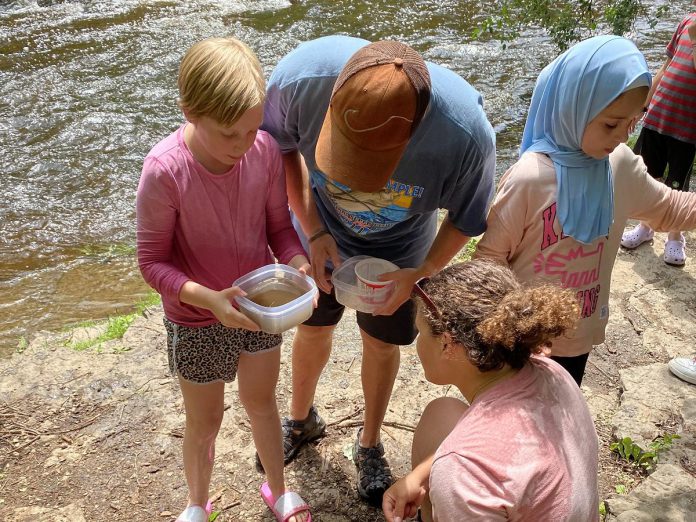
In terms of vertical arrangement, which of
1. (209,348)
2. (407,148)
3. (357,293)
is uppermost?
(407,148)

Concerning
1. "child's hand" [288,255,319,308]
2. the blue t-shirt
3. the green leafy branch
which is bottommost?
the green leafy branch

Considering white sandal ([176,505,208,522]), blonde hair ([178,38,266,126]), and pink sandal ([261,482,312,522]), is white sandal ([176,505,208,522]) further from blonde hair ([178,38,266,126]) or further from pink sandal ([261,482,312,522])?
blonde hair ([178,38,266,126])

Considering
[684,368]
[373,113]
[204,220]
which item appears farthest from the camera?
[684,368]

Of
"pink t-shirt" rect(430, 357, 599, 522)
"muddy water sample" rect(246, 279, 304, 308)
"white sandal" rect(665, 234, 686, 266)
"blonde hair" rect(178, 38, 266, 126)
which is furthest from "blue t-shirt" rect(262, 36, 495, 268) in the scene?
"white sandal" rect(665, 234, 686, 266)

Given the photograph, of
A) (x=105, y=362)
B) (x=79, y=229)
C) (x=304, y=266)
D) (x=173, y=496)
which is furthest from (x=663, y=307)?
(x=79, y=229)

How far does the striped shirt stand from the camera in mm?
3703

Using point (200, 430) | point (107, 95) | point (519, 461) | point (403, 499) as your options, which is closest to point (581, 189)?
point (519, 461)

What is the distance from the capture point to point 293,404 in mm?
2615

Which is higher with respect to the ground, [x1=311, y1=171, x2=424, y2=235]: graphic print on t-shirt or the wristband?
[x1=311, y1=171, x2=424, y2=235]: graphic print on t-shirt

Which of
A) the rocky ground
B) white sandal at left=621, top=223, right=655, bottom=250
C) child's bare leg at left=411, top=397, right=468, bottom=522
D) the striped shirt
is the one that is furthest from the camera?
white sandal at left=621, top=223, right=655, bottom=250

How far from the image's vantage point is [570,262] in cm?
207

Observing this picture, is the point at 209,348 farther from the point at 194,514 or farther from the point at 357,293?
the point at 194,514

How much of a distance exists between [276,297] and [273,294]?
1 centimetres

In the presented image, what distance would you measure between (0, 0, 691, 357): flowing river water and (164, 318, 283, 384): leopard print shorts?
1998 millimetres
